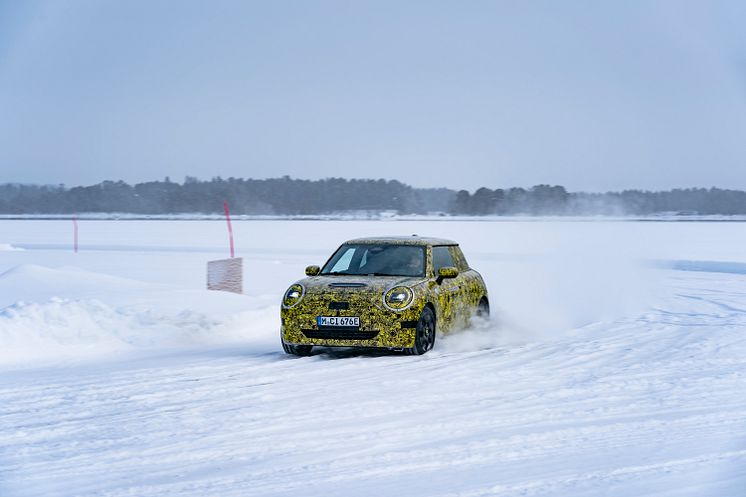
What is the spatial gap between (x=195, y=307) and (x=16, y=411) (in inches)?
313

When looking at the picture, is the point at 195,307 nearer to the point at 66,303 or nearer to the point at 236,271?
the point at 66,303

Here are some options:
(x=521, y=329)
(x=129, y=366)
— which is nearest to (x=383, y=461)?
(x=129, y=366)

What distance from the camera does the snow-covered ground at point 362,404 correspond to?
566cm

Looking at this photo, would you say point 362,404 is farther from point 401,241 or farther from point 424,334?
point 401,241

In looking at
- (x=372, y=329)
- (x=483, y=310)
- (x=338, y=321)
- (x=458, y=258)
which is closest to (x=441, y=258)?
(x=458, y=258)

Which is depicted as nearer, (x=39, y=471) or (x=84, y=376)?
(x=39, y=471)

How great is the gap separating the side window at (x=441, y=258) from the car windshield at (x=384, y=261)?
200mm

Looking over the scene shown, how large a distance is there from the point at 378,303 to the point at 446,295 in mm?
1349

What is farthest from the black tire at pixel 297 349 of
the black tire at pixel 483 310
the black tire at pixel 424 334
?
the black tire at pixel 483 310

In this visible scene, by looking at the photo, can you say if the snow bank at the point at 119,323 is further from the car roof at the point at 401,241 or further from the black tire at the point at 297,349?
the car roof at the point at 401,241

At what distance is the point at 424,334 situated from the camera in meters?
11.2

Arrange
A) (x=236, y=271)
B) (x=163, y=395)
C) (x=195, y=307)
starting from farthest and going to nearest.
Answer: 1. (x=236, y=271)
2. (x=195, y=307)
3. (x=163, y=395)

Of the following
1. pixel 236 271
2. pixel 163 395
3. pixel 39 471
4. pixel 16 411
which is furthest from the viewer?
pixel 236 271

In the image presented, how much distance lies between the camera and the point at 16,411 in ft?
26.2
